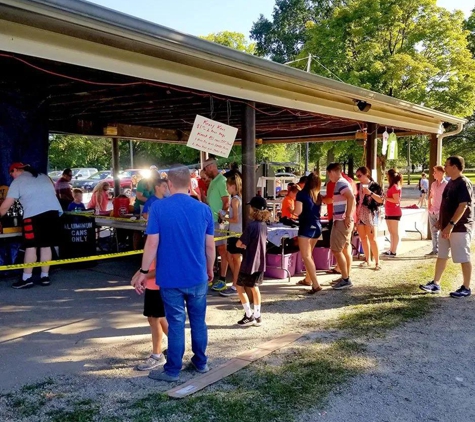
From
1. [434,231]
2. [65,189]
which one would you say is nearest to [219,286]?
[434,231]

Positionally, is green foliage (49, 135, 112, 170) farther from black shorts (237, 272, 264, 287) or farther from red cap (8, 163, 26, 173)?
black shorts (237, 272, 264, 287)

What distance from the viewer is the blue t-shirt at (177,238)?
359 cm

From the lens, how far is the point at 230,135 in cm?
572

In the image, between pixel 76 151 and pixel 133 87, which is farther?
pixel 76 151

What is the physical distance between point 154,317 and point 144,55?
95.9 inches

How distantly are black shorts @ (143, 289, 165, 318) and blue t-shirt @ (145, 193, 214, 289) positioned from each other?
0.80 feet

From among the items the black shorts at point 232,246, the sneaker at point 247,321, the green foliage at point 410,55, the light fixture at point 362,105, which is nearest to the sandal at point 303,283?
the black shorts at point 232,246

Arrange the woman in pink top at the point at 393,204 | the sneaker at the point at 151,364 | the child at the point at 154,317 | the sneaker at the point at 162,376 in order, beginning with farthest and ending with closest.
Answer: the woman in pink top at the point at 393,204 < the sneaker at the point at 151,364 < the child at the point at 154,317 < the sneaker at the point at 162,376

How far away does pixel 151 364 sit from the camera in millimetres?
3988

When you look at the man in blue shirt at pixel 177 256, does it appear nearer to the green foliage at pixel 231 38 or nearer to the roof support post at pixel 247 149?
the roof support post at pixel 247 149

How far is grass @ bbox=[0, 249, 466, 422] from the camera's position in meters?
3.17

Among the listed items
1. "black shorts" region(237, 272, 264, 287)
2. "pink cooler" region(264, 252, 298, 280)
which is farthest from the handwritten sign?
"pink cooler" region(264, 252, 298, 280)

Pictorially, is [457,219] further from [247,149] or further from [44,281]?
[44,281]

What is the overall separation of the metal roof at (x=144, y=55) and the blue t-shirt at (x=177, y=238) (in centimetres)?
145
